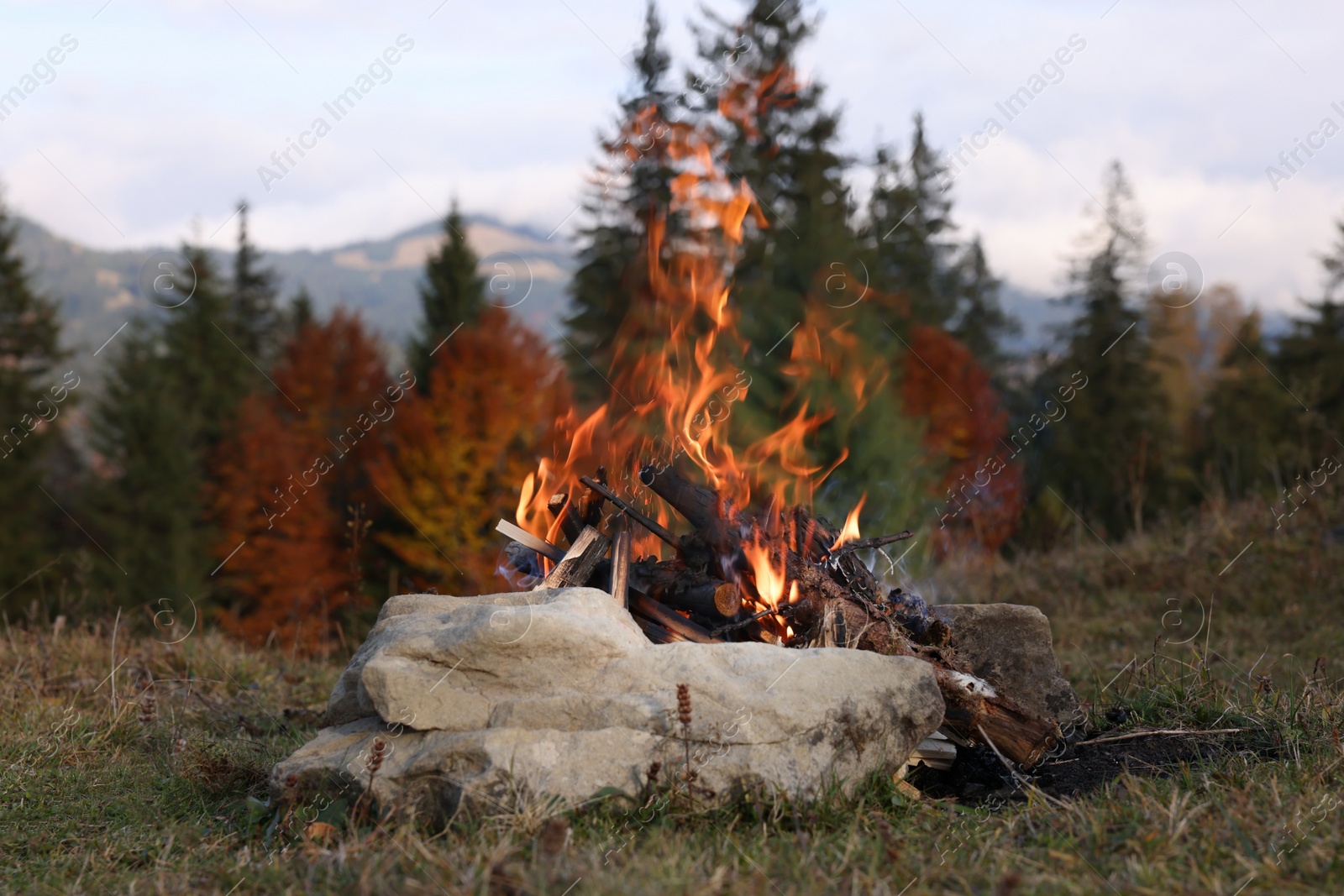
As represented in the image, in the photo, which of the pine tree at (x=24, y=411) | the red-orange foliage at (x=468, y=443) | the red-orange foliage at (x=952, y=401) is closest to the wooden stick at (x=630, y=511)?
the red-orange foliage at (x=468, y=443)

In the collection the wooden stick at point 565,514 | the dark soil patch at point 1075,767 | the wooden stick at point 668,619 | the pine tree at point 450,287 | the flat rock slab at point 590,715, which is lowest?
the dark soil patch at point 1075,767

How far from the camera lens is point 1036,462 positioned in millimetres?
27891

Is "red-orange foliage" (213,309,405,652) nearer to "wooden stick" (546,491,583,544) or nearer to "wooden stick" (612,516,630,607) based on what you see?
"wooden stick" (546,491,583,544)

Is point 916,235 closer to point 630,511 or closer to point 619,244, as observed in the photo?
point 619,244

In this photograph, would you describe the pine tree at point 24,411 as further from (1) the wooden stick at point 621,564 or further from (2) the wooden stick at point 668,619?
(2) the wooden stick at point 668,619

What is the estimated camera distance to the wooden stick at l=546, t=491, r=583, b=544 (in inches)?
181

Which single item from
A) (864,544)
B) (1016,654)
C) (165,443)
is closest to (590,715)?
(864,544)

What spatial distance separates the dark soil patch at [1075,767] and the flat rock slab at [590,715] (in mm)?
471

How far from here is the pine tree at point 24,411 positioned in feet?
78.7

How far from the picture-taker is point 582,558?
4.43 m

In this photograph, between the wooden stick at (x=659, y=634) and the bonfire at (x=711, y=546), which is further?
the wooden stick at (x=659, y=634)

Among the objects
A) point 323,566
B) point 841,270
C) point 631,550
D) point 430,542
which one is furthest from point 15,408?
point 631,550

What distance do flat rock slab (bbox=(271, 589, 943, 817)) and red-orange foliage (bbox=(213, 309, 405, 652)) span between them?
57.9 feet

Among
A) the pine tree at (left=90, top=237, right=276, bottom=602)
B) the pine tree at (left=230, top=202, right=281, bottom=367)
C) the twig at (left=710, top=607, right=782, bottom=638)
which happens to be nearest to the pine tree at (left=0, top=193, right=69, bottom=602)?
the pine tree at (left=90, top=237, right=276, bottom=602)
